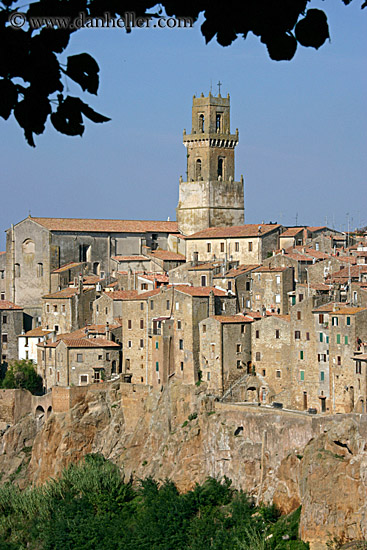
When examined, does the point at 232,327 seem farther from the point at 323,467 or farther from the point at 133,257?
the point at 133,257

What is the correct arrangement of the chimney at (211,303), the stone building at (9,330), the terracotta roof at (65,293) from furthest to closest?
the stone building at (9,330)
the terracotta roof at (65,293)
the chimney at (211,303)

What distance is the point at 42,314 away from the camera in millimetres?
59500

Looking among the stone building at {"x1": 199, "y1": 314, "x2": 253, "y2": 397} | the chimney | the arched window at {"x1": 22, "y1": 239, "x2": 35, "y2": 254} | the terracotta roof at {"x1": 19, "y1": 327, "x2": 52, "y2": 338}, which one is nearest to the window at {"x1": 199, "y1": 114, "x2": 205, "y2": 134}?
the arched window at {"x1": 22, "y1": 239, "x2": 35, "y2": 254}

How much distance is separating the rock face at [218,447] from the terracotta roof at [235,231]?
1280cm

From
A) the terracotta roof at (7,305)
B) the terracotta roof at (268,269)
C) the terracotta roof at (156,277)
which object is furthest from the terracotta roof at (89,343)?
the terracotta roof at (7,305)

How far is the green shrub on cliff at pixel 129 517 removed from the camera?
128ft

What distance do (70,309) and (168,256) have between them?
331 inches

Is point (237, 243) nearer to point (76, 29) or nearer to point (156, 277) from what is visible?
point (156, 277)

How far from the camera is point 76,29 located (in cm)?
610

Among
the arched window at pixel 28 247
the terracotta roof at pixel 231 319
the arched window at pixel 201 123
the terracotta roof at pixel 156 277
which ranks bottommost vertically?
the terracotta roof at pixel 231 319

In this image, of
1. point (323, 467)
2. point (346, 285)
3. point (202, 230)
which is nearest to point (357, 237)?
point (202, 230)

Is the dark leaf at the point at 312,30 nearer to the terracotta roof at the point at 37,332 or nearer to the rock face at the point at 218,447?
the rock face at the point at 218,447

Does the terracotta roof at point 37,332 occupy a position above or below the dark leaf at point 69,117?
below

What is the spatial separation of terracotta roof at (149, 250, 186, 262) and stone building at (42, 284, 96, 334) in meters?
6.47
